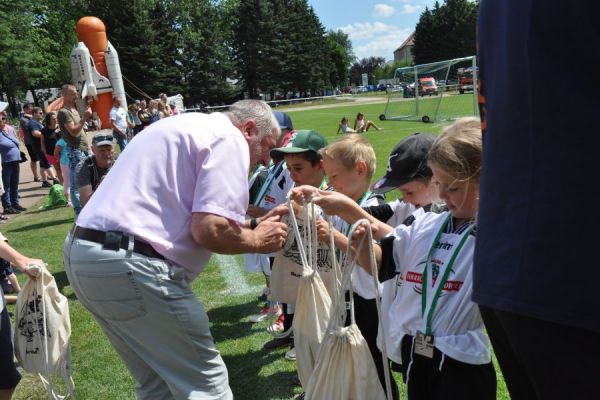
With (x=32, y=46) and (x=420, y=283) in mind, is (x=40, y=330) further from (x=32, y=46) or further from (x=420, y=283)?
(x=32, y=46)

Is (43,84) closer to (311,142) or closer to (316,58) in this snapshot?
(316,58)

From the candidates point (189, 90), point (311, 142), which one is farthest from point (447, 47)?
point (311, 142)

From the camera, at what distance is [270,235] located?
248 cm

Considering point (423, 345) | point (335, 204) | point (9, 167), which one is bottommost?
point (423, 345)

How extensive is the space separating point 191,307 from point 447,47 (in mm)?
79299

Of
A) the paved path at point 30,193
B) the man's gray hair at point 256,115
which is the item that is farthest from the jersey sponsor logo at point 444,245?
the paved path at point 30,193

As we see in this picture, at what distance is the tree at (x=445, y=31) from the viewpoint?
73000mm

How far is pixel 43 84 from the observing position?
202ft

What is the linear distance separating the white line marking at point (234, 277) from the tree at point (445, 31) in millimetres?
72264

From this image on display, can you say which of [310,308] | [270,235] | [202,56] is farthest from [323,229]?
[202,56]

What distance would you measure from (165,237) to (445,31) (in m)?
79.9

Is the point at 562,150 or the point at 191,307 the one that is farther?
the point at 191,307

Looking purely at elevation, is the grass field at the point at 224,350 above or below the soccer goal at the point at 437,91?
below

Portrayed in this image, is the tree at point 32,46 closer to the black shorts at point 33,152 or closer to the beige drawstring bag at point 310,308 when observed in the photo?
the black shorts at point 33,152
